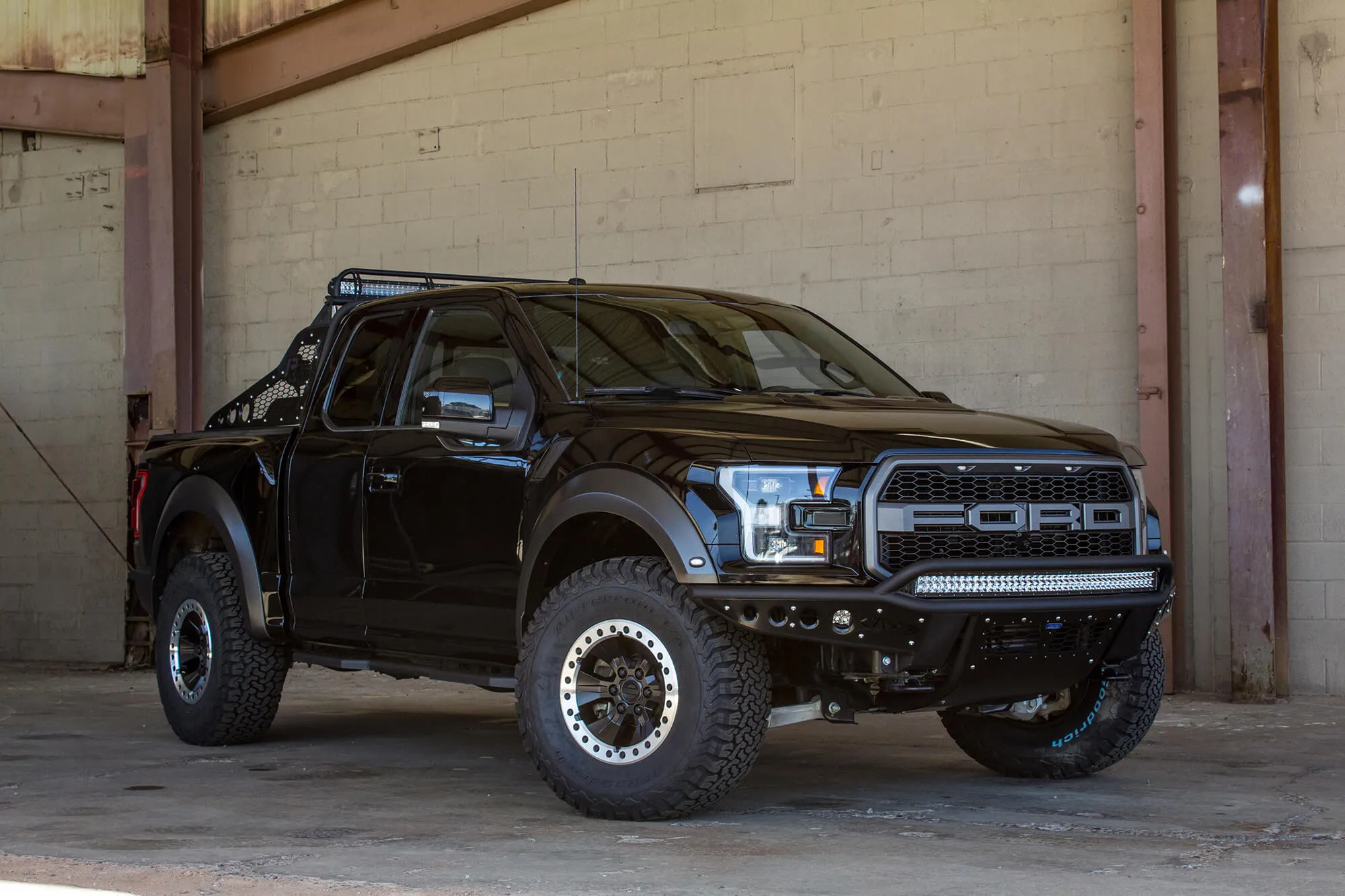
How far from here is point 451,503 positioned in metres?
6.36

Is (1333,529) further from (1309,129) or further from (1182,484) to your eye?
(1309,129)

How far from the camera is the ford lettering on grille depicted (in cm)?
528

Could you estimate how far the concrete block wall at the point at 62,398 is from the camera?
13.8 metres

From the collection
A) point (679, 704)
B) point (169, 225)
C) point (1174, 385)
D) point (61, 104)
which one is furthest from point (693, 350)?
point (61, 104)

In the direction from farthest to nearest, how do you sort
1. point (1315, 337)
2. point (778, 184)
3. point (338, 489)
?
1. point (778, 184)
2. point (1315, 337)
3. point (338, 489)

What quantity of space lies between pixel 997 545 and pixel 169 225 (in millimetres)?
9532

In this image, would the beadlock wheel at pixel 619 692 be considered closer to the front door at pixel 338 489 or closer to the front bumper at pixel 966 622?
the front bumper at pixel 966 622

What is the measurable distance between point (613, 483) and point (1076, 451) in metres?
1.53

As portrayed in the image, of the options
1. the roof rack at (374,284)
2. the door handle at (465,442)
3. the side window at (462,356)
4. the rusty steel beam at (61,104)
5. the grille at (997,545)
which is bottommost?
the grille at (997,545)

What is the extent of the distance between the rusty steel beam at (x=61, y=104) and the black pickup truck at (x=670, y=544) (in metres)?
7.12

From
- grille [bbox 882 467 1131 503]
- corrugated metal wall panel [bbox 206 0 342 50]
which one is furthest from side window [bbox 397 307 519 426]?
corrugated metal wall panel [bbox 206 0 342 50]

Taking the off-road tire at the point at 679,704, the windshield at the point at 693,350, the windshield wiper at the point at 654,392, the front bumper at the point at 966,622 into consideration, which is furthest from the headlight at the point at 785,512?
the windshield at the point at 693,350

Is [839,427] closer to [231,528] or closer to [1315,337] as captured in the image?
[231,528]

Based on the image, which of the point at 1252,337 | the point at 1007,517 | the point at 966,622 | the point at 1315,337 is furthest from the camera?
the point at 1315,337
